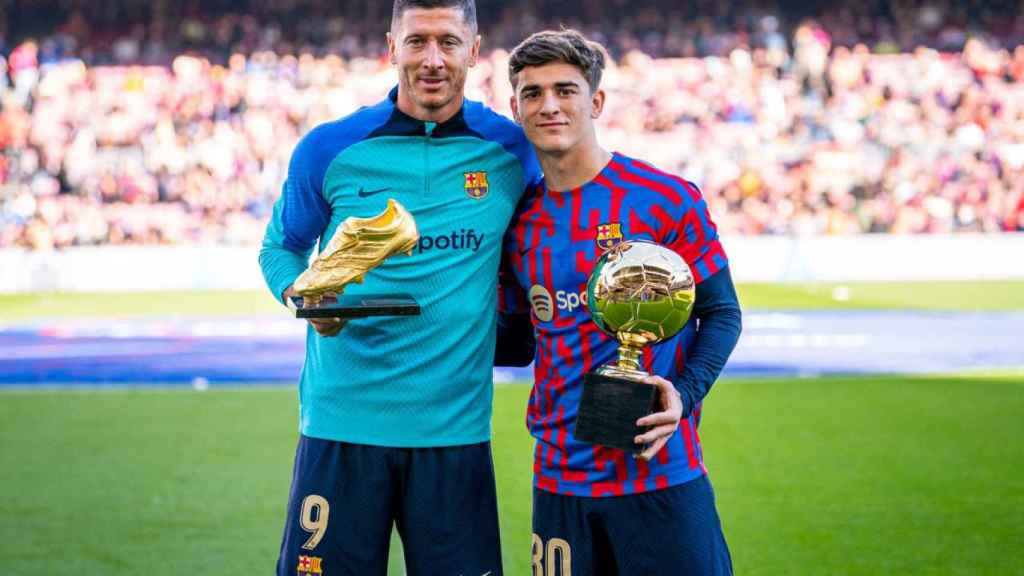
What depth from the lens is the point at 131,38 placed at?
23781mm

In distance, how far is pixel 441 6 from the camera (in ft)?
10.5

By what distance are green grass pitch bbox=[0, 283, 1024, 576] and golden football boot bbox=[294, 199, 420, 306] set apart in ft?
9.26

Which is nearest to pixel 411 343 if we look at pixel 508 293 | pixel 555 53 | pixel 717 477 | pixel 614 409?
pixel 508 293

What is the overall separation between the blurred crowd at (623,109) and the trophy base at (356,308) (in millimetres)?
16092

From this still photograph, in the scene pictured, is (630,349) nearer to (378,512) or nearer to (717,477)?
(378,512)

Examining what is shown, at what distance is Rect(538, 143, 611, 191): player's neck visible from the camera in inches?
125

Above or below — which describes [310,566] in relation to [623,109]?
below

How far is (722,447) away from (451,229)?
16.0 feet

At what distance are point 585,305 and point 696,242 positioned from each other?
1.04 feet

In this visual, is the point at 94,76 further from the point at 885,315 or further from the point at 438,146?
the point at 438,146

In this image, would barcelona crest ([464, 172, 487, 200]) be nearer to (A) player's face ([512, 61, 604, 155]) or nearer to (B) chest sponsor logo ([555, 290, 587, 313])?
(A) player's face ([512, 61, 604, 155])

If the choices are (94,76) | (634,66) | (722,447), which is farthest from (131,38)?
(722,447)

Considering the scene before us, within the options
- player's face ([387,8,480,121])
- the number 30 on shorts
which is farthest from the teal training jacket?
the number 30 on shorts

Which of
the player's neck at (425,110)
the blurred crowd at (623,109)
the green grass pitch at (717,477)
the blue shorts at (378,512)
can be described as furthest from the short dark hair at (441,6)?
the blurred crowd at (623,109)
